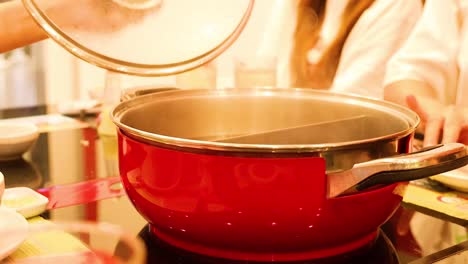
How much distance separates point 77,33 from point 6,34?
9 cm

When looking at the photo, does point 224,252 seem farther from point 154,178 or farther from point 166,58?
point 166,58

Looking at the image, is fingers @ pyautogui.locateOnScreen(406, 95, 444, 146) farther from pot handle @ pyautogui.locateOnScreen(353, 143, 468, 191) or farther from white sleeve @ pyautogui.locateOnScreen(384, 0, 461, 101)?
white sleeve @ pyautogui.locateOnScreen(384, 0, 461, 101)

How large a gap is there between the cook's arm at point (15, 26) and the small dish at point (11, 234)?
219 mm

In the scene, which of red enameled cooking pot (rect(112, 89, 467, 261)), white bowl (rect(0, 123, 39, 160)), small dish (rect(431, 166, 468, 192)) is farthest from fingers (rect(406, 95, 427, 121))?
white bowl (rect(0, 123, 39, 160))

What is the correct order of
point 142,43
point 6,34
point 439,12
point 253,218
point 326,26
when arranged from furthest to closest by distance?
point 326,26 < point 439,12 < point 142,43 < point 6,34 < point 253,218

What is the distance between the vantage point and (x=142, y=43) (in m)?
0.80

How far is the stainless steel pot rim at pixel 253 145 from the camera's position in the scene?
518mm

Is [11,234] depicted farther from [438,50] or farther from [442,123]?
[438,50]

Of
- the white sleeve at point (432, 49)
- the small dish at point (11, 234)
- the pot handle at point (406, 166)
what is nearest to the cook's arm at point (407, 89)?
the white sleeve at point (432, 49)

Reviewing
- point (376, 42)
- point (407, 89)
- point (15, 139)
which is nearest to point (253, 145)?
point (15, 139)

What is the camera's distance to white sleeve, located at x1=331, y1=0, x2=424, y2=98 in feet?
6.02

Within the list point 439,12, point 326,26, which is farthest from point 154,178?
point 326,26

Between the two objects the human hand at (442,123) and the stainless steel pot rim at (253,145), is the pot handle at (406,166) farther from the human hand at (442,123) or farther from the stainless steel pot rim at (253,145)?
the human hand at (442,123)

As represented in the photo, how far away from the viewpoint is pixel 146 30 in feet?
2.65
